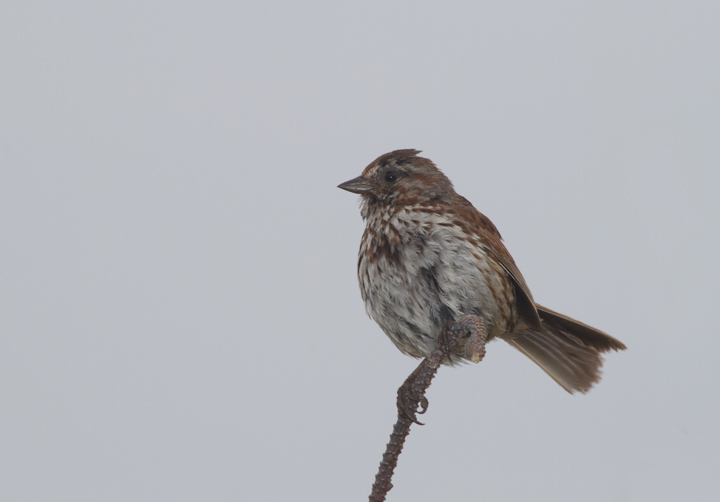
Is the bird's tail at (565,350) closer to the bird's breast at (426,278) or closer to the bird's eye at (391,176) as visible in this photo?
the bird's breast at (426,278)

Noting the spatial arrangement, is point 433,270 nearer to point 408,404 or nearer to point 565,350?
point 408,404

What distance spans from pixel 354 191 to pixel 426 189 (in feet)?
1.22

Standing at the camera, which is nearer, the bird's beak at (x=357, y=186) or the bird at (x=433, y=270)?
the bird at (x=433, y=270)

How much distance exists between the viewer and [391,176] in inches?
158

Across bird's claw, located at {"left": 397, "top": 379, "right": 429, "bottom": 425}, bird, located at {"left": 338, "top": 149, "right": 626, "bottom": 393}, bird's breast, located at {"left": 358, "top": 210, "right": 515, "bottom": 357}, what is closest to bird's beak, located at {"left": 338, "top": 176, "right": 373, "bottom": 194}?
bird, located at {"left": 338, "top": 149, "right": 626, "bottom": 393}

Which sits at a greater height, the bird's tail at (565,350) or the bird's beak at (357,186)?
the bird's beak at (357,186)

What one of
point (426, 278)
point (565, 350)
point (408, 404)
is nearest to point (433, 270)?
point (426, 278)

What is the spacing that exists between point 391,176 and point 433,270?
68 centimetres

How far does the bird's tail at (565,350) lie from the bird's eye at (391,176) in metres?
1.07

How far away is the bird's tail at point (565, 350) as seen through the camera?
14.0 feet

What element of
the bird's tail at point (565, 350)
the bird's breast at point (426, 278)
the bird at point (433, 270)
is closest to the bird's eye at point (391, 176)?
the bird at point (433, 270)

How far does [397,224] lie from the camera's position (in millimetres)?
3721

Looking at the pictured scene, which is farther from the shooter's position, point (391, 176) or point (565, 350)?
point (565, 350)

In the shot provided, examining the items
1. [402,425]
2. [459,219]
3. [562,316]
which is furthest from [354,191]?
[402,425]
